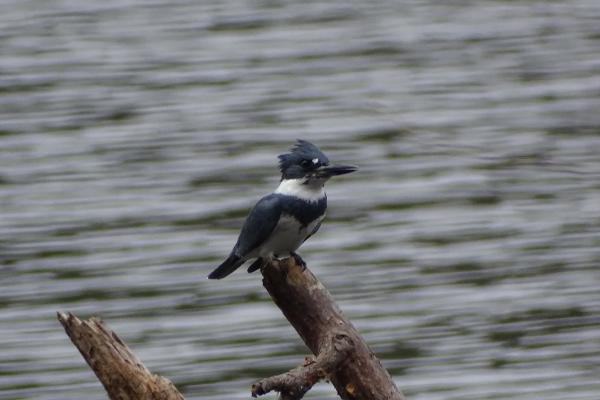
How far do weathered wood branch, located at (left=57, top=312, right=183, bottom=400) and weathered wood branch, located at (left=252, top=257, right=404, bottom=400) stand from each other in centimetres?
40

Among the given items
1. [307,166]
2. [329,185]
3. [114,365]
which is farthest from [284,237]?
[329,185]

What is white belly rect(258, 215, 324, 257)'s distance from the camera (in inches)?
211

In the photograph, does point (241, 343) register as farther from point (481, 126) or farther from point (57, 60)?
point (57, 60)

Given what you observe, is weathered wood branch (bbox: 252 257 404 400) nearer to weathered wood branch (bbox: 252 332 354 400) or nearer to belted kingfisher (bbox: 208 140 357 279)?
weathered wood branch (bbox: 252 332 354 400)

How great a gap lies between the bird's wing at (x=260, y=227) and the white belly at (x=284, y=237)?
20 millimetres

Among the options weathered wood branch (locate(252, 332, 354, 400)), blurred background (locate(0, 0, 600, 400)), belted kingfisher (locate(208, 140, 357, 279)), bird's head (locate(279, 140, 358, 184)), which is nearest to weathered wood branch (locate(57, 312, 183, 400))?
weathered wood branch (locate(252, 332, 354, 400))

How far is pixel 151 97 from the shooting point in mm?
11836

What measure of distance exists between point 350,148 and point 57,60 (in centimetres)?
287

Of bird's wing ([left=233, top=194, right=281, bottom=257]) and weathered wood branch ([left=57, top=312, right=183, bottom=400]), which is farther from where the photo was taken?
bird's wing ([left=233, top=194, right=281, bottom=257])

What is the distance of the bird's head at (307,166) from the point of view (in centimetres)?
533

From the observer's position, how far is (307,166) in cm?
536

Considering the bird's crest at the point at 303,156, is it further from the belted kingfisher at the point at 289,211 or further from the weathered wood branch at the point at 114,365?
the weathered wood branch at the point at 114,365

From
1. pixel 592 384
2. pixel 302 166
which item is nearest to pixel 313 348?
pixel 302 166

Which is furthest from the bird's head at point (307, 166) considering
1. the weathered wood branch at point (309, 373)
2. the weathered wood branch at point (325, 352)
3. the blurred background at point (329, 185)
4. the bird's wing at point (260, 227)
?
the blurred background at point (329, 185)
